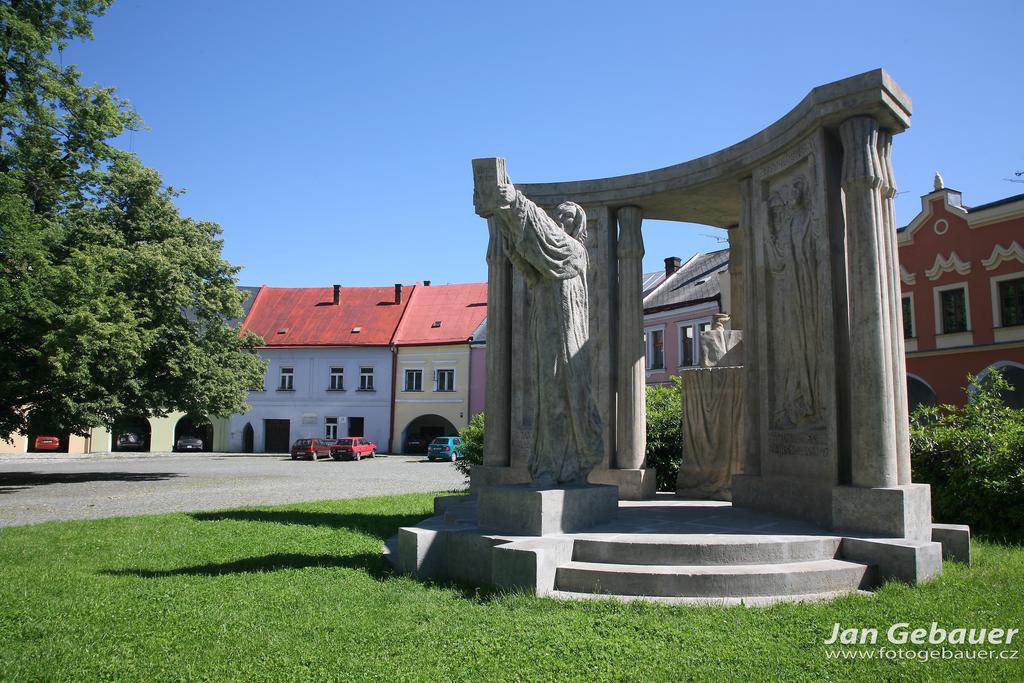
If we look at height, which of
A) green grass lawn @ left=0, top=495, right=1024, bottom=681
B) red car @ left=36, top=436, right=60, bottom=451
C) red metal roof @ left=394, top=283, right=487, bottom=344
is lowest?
red car @ left=36, top=436, right=60, bottom=451

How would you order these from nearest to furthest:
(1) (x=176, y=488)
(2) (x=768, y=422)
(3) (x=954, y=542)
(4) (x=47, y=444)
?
(3) (x=954, y=542) → (2) (x=768, y=422) → (1) (x=176, y=488) → (4) (x=47, y=444)

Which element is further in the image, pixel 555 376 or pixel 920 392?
pixel 920 392

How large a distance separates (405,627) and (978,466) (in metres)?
7.35

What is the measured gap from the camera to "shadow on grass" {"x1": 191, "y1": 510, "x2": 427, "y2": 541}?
33.2 feet

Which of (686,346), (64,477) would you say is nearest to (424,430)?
(686,346)

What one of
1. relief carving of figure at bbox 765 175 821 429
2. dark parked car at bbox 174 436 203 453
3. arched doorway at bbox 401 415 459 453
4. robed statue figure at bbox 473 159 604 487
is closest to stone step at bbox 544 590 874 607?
robed statue figure at bbox 473 159 604 487

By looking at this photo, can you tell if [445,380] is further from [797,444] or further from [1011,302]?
Result: [797,444]

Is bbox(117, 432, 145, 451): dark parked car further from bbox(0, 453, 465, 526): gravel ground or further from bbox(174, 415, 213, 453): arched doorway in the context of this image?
bbox(0, 453, 465, 526): gravel ground

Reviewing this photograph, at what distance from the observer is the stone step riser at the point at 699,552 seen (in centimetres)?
582

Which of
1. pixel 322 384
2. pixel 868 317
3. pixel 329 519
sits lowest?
pixel 329 519

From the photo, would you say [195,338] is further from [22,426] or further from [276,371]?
[276,371]

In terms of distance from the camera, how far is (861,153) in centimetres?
708

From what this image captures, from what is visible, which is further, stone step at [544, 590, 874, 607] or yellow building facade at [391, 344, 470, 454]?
yellow building facade at [391, 344, 470, 454]

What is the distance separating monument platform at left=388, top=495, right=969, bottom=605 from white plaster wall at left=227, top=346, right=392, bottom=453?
1466 inches
